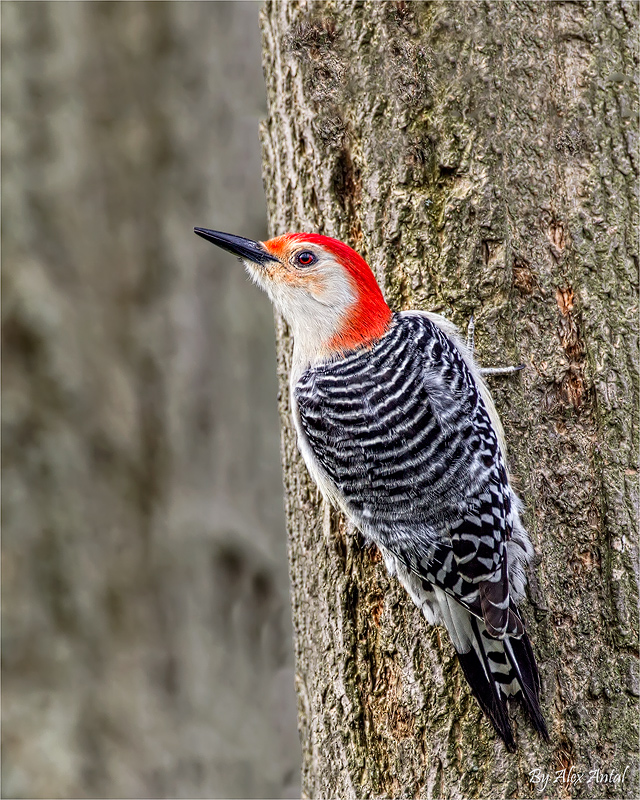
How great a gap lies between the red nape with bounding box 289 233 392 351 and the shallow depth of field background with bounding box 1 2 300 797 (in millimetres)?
2056

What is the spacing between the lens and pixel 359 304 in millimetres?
3203

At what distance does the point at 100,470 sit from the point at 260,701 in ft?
6.37

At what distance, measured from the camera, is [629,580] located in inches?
106

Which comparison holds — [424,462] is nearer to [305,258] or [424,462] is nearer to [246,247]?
[305,258]

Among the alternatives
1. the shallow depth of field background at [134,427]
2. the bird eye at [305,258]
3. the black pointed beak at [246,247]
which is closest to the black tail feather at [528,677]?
the bird eye at [305,258]

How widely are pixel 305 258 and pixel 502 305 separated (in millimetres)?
861

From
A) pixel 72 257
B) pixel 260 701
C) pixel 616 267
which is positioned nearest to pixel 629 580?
pixel 616 267

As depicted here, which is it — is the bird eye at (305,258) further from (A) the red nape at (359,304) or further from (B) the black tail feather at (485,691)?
(B) the black tail feather at (485,691)

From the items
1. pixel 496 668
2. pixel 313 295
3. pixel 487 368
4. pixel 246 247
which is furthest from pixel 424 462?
pixel 246 247

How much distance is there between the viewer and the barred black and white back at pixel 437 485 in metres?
2.69

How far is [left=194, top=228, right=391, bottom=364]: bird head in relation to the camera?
3.17 meters

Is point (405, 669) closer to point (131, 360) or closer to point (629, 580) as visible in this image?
point (629, 580)

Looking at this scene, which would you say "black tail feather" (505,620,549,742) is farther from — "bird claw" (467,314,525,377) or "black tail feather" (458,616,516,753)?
"bird claw" (467,314,525,377)

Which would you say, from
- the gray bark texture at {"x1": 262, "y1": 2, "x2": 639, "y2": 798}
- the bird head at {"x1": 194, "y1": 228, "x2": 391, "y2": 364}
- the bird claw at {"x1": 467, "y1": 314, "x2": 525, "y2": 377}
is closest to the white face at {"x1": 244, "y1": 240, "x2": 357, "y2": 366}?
the bird head at {"x1": 194, "y1": 228, "x2": 391, "y2": 364}
